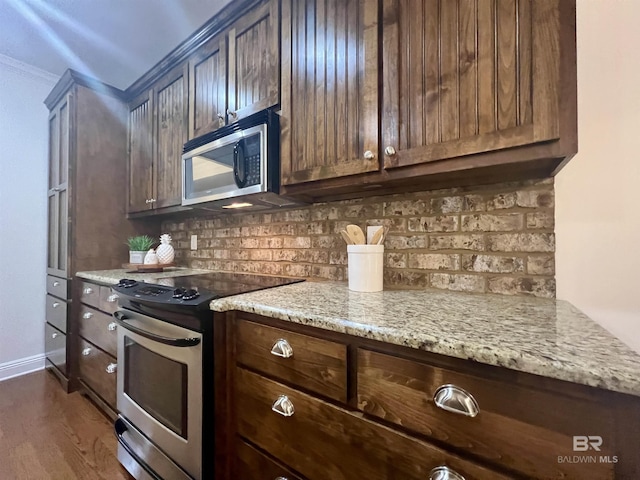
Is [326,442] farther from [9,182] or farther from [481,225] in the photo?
[9,182]

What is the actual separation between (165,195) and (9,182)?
163 cm

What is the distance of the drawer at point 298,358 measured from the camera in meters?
0.77

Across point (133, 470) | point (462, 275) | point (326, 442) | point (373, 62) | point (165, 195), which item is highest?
point (373, 62)

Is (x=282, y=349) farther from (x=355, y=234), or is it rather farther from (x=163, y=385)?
(x=163, y=385)

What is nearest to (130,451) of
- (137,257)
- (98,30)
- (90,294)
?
(90,294)

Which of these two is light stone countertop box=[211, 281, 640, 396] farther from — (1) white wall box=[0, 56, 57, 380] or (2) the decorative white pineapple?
A: (1) white wall box=[0, 56, 57, 380]

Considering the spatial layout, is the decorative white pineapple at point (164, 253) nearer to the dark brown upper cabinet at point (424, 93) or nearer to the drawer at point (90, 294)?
the drawer at point (90, 294)


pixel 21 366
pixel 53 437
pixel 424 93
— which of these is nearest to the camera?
Answer: pixel 424 93

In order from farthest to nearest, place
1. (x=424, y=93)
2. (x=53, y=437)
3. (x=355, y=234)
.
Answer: (x=53, y=437) < (x=355, y=234) < (x=424, y=93)

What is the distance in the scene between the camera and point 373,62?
41.4 inches

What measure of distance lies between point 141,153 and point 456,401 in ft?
8.75

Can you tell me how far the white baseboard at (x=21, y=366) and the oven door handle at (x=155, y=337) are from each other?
1.97 meters

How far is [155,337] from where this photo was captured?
4.07ft

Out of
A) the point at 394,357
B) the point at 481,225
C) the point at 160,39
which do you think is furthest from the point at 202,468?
the point at 160,39
